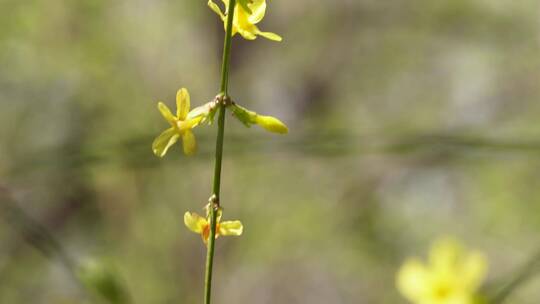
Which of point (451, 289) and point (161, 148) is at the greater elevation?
point (161, 148)

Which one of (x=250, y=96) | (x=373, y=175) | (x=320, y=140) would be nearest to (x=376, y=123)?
(x=373, y=175)

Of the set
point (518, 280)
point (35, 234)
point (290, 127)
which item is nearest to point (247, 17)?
point (518, 280)

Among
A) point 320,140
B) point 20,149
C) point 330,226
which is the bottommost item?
point 330,226

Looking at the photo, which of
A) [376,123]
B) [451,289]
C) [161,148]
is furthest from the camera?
[376,123]

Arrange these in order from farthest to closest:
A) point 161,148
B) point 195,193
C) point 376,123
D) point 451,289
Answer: point 376,123 → point 195,193 → point 451,289 → point 161,148

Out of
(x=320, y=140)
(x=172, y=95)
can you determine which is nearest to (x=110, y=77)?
(x=172, y=95)

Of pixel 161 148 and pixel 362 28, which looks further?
pixel 362 28

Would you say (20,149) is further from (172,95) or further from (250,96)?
(250,96)

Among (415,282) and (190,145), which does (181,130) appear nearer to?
(190,145)
